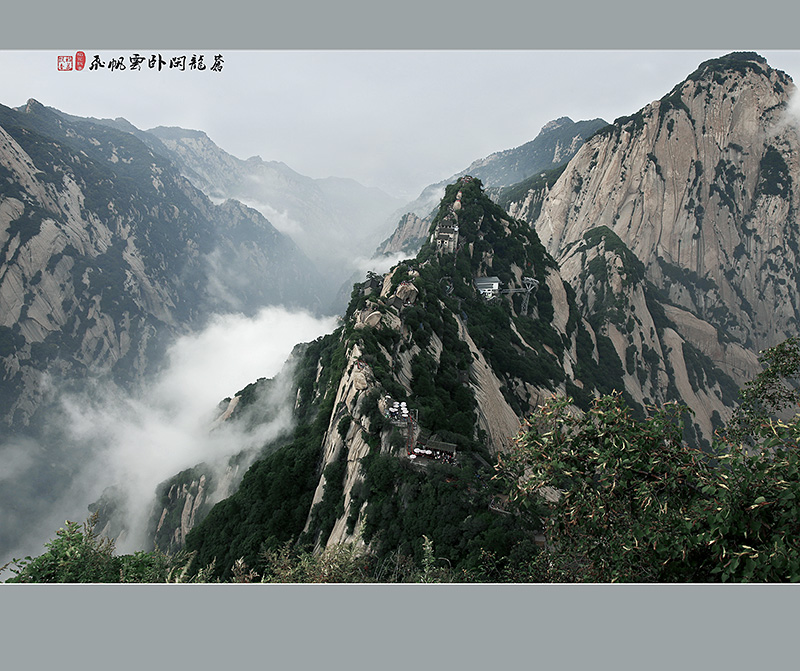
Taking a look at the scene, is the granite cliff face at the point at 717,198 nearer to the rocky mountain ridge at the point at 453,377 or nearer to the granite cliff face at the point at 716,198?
the granite cliff face at the point at 716,198

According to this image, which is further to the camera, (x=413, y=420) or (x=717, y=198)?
(x=717, y=198)

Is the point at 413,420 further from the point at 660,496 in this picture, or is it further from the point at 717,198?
the point at 717,198

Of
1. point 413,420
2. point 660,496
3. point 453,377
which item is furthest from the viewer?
point 453,377

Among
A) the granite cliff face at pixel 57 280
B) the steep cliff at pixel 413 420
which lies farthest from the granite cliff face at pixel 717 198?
the granite cliff face at pixel 57 280

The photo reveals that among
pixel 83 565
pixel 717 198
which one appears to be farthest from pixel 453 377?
pixel 717 198

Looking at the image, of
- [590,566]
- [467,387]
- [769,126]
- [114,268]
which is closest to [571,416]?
[590,566]

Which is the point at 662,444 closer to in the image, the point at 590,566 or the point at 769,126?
the point at 590,566

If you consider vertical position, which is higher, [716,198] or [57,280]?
[716,198]

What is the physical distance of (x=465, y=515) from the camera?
23.9m

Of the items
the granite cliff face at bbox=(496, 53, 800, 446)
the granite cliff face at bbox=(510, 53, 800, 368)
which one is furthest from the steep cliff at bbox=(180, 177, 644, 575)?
the granite cliff face at bbox=(510, 53, 800, 368)

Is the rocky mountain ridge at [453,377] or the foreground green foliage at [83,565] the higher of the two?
the rocky mountain ridge at [453,377]

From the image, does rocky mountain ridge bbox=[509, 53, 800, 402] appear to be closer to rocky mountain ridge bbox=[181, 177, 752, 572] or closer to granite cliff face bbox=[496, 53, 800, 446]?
granite cliff face bbox=[496, 53, 800, 446]

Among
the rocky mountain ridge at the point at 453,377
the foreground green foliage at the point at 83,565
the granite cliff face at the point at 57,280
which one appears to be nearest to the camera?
the foreground green foliage at the point at 83,565

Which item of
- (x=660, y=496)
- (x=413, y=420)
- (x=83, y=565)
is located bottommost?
(x=83, y=565)
